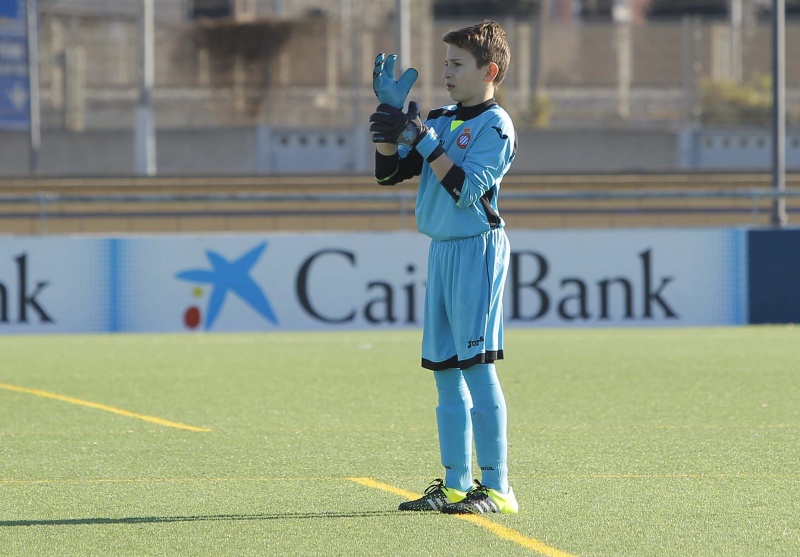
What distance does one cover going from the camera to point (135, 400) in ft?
30.1

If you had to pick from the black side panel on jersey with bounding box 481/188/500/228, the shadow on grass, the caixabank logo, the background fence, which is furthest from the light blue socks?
the background fence

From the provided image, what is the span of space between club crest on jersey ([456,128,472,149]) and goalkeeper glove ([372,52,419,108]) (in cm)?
30

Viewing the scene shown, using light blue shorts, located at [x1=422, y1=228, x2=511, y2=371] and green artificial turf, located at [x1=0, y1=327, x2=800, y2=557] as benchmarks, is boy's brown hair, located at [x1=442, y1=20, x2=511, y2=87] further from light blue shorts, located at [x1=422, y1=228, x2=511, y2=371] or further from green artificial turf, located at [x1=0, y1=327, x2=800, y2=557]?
green artificial turf, located at [x1=0, y1=327, x2=800, y2=557]

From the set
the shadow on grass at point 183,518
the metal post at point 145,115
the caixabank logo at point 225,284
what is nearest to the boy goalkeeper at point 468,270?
the shadow on grass at point 183,518

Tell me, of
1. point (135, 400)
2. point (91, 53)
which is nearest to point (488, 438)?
point (135, 400)

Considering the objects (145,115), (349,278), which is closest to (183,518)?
(349,278)

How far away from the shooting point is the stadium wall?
582 inches

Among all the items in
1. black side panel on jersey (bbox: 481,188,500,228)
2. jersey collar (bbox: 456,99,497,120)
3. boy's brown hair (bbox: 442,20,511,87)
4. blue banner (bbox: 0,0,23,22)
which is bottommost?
black side panel on jersey (bbox: 481,188,500,228)

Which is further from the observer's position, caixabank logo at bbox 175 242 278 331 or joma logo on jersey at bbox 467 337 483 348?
caixabank logo at bbox 175 242 278 331

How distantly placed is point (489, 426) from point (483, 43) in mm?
1458

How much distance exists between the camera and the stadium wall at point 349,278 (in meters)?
14.8

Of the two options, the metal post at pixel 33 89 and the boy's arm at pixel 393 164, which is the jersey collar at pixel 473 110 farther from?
the metal post at pixel 33 89

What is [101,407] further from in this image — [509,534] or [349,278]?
[349,278]

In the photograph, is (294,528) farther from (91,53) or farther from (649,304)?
(91,53)
